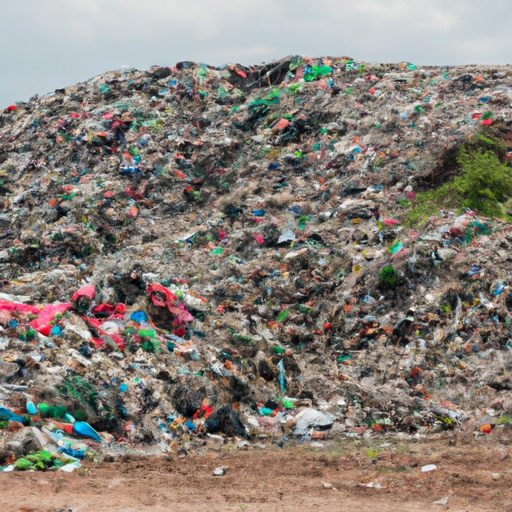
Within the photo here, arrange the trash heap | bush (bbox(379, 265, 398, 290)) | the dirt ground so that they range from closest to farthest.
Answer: the dirt ground → the trash heap → bush (bbox(379, 265, 398, 290))

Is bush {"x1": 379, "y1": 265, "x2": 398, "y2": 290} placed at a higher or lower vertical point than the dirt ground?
higher

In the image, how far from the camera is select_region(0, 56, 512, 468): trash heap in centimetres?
Result: 608

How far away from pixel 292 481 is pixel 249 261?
5364mm

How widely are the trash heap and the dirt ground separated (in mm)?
420

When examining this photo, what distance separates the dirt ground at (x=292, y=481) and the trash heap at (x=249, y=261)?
0.42 meters

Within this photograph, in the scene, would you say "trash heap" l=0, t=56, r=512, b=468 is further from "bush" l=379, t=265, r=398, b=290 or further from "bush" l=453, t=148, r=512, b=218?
"bush" l=453, t=148, r=512, b=218

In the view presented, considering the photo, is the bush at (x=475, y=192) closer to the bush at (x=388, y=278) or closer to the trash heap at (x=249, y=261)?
the trash heap at (x=249, y=261)

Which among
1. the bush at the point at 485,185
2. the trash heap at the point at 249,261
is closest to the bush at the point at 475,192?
the bush at the point at 485,185

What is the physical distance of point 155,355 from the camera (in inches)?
259

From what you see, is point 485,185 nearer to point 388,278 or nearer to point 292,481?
point 388,278

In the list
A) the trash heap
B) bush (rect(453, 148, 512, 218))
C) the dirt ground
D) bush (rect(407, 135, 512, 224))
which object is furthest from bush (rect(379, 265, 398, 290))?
the dirt ground

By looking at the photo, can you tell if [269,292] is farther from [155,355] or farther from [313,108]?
[313,108]

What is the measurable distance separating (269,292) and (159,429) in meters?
3.50

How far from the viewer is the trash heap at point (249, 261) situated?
6.08m
